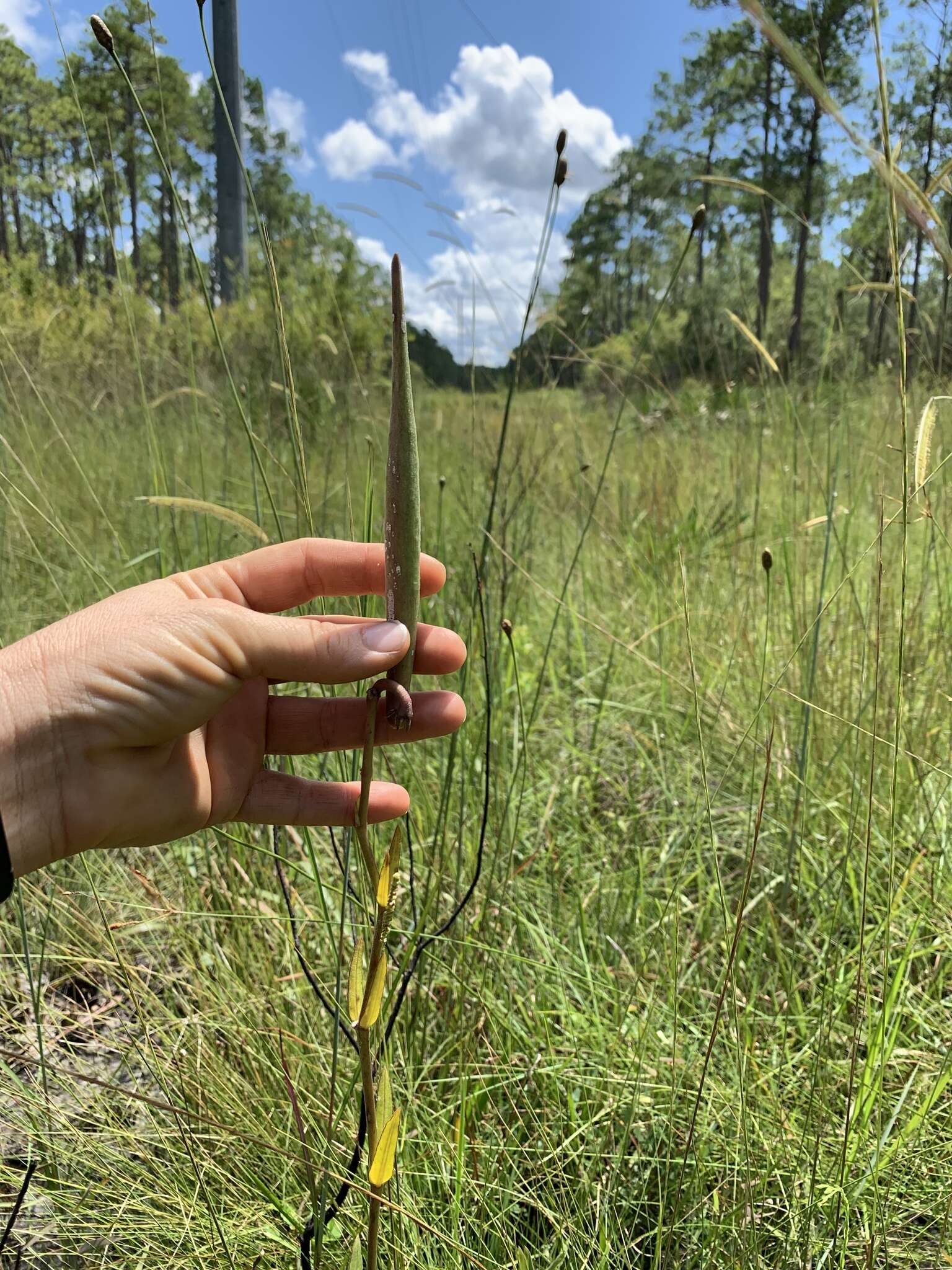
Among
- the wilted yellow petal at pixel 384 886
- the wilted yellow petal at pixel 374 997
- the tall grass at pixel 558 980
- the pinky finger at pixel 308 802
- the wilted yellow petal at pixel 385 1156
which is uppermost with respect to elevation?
the wilted yellow petal at pixel 384 886

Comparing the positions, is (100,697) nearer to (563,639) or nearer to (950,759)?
(950,759)

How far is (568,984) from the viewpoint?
107 centimetres

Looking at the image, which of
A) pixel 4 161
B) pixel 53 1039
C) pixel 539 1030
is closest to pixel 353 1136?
pixel 539 1030

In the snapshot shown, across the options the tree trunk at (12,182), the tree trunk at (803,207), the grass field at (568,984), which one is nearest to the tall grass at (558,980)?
the grass field at (568,984)

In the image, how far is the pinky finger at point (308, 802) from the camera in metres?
0.87

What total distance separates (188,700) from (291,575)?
24 centimetres

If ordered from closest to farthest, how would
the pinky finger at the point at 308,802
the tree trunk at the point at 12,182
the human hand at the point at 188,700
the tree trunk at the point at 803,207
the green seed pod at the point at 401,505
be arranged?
the green seed pod at the point at 401,505 → the human hand at the point at 188,700 → the pinky finger at the point at 308,802 → the tree trunk at the point at 803,207 → the tree trunk at the point at 12,182

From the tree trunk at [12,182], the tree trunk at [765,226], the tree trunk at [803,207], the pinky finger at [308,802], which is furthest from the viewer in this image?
the tree trunk at [12,182]

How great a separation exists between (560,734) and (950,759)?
2.54 ft

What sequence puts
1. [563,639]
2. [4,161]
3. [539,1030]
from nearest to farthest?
[539,1030]
[563,639]
[4,161]

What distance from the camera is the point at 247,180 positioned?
809 mm

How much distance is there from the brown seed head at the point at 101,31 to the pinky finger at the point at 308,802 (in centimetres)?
78

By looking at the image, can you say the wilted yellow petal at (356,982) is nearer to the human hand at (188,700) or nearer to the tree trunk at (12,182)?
→ the human hand at (188,700)

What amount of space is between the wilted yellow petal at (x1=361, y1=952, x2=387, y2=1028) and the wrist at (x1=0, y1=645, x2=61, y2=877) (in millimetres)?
383
